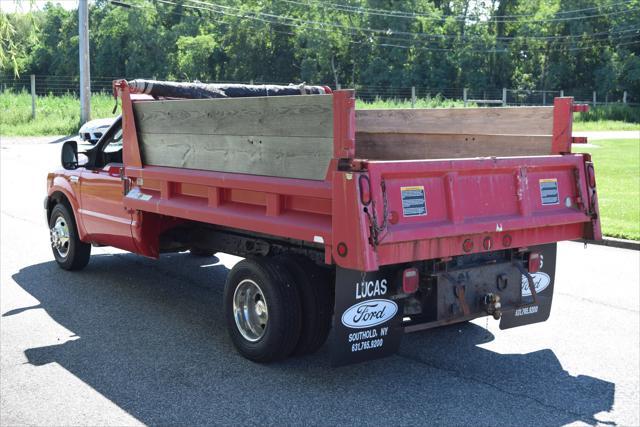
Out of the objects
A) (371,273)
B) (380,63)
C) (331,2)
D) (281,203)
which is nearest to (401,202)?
(371,273)

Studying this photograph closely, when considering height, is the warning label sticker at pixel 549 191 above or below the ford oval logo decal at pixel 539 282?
above

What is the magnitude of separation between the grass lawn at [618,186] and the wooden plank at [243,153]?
281 inches

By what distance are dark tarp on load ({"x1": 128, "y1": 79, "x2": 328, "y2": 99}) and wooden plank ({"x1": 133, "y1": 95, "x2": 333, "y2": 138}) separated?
313mm

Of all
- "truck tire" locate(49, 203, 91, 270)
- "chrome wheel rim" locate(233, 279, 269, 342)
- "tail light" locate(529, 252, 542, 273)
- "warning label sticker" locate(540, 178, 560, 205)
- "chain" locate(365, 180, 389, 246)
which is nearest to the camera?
"chain" locate(365, 180, 389, 246)

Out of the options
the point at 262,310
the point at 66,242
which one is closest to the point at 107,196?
the point at 66,242

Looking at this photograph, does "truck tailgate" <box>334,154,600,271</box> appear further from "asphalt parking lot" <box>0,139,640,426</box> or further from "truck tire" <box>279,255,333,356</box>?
"asphalt parking lot" <box>0,139,640,426</box>

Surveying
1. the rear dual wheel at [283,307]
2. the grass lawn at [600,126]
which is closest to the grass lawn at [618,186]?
the rear dual wheel at [283,307]

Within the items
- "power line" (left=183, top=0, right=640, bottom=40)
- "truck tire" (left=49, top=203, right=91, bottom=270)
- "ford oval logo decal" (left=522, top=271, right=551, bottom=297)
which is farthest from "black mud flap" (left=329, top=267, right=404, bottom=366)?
"power line" (left=183, top=0, right=640, bottom=40)

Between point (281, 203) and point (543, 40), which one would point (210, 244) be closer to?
point (281, 203)

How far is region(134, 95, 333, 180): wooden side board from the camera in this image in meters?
5.03

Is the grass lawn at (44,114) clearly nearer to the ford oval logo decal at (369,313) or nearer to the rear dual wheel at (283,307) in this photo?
the rear dual wheel at (283,307)

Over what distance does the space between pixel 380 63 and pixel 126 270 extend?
198 feet

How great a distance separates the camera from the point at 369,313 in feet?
16.7

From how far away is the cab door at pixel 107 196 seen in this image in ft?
24.3
